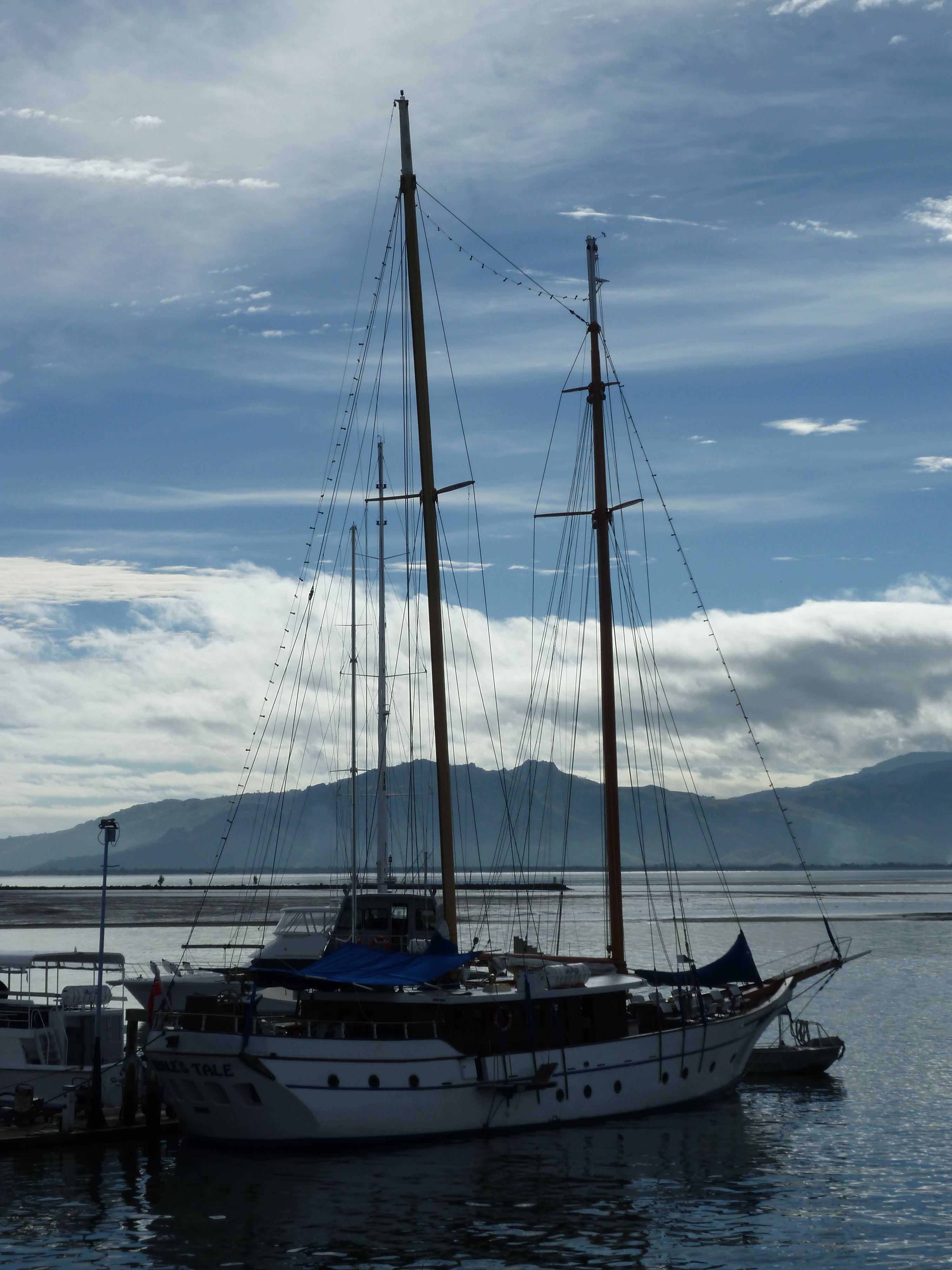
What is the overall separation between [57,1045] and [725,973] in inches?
840

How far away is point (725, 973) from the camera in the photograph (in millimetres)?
42125

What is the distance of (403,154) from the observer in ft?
132

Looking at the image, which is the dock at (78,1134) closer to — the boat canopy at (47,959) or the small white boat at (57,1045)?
the small white boat at (57,1045)

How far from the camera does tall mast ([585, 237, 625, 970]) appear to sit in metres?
43.8

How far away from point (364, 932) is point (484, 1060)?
738 centimetres

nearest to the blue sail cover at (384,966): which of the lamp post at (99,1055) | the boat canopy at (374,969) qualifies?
the boat canopy at (374,969)

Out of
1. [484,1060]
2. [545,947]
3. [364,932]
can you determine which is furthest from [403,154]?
[545,947]

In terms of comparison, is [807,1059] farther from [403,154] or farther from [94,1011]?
[403,154]

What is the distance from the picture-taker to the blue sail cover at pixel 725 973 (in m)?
41.1

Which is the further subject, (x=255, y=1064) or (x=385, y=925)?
(x=385, y=925)

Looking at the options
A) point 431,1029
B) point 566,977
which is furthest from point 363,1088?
point 566,977

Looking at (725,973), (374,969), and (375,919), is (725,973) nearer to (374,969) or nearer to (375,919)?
(375,919)

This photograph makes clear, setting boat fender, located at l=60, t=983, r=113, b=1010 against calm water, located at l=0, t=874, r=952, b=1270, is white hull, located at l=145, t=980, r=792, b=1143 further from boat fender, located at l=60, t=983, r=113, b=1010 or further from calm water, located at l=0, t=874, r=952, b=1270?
boat fender, located at l=60, t=983, r=113, b=1010

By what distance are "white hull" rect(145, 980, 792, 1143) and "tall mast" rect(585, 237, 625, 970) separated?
309 inches
